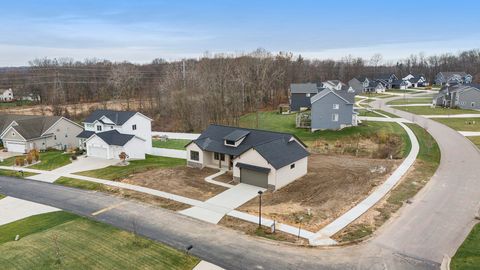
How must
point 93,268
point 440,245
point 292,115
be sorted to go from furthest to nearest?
point 292,115
point 440,245
point 93,268

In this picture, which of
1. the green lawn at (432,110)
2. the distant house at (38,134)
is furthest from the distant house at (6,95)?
the green lawn at (432,110)

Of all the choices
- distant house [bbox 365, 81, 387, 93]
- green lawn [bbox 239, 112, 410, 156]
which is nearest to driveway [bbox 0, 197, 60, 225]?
green lawn [bbox 239, 112, 410, 156]

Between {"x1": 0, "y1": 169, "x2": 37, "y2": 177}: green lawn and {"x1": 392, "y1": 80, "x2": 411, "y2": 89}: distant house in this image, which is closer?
{"x1": 0, "y1": 169, "x2": 37, "y2": 177}: green lawn

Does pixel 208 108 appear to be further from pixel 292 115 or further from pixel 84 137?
pixel 84 137

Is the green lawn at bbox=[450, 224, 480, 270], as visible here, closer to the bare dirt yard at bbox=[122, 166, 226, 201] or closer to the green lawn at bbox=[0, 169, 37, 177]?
the bare dirt yard at bbox=[122, 166, 226, 201]

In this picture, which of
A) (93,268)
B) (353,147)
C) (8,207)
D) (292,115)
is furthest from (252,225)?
(292,115)
